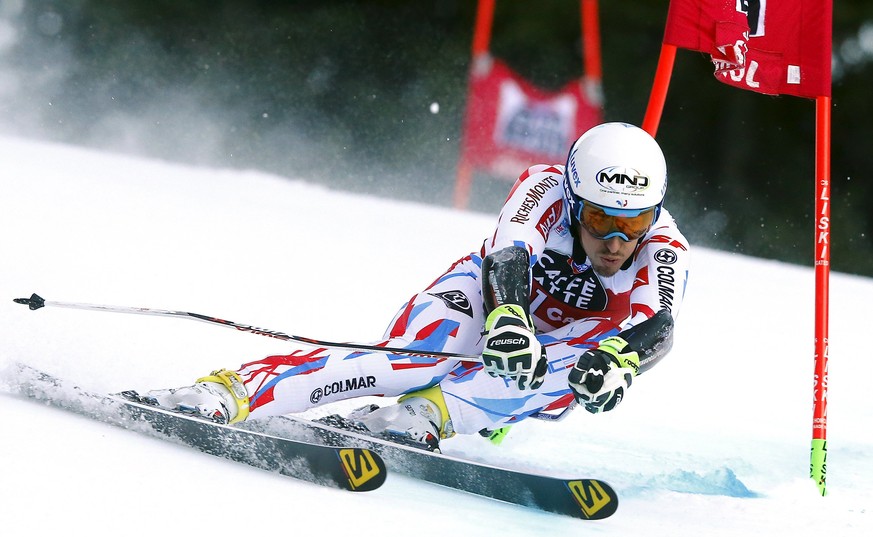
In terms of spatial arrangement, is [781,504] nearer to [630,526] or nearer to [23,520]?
[630,526]

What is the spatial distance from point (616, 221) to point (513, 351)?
607mm

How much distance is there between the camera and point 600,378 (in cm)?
Result: 371

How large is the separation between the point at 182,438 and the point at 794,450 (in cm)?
284

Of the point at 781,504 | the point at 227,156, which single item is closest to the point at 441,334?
the point at 781,504

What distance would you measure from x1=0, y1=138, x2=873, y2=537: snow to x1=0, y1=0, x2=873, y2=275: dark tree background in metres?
5.24

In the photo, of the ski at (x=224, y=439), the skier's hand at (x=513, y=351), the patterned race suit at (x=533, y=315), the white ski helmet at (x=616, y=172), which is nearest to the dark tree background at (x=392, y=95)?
the patterned race suit at (x=533, y=315)

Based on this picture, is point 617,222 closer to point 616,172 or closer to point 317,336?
point 616,172

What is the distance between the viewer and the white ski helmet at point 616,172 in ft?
13.0

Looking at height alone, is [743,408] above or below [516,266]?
below

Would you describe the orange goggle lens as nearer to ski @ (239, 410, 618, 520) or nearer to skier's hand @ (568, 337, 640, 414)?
skier's hand @ (568, 337, 640, 414)

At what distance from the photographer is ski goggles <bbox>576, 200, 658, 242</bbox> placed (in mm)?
3979

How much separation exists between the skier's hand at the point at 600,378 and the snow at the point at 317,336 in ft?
1.22

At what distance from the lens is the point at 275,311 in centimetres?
669

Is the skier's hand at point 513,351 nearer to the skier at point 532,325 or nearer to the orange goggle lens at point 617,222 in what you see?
the skier at point 532,325
